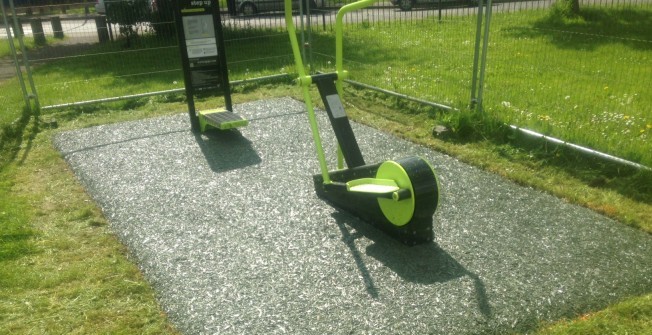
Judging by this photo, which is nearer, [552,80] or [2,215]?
[2,215]

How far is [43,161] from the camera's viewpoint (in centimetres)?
609

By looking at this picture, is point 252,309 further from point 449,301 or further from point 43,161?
point 43,161

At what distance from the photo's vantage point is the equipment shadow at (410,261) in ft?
11.7

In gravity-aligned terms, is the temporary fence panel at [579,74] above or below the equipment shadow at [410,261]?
above

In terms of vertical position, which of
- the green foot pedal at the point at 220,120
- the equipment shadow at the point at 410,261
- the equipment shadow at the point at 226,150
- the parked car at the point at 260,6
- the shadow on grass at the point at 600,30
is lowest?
the equipment shadow at the point at 410,261

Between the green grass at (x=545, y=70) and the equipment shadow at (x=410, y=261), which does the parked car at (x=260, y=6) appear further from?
the equipment shadow at (x=410, y=261)

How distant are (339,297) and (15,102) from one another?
6.86 m

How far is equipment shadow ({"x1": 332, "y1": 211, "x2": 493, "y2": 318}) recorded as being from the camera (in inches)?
141

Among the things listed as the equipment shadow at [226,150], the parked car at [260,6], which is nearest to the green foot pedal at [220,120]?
the equipment shadow at [226,150]

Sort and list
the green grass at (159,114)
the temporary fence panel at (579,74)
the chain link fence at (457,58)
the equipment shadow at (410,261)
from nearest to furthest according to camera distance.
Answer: the green grass at (159,114) < the equipment shadow at (410,261) < the temporary fence panel at (579,74) < the chain link fence at (457,58)

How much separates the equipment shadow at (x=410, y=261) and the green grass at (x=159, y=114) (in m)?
0.62

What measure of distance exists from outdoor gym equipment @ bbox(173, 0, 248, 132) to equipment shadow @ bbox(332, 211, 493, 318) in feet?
9.28

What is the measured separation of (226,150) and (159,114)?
1.99 meters

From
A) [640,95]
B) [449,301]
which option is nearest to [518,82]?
[640,95]
